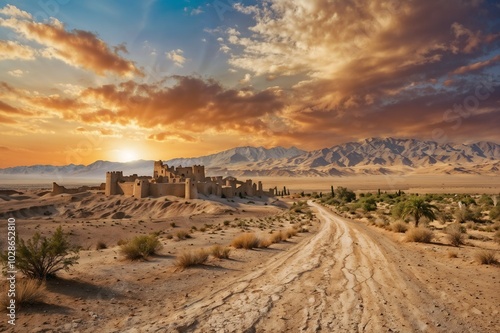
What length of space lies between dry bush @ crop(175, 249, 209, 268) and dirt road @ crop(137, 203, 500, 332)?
2.21 m

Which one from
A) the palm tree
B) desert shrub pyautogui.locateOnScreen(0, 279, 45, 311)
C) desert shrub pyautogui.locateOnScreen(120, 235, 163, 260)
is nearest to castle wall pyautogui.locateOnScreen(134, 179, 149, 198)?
desert shrub pyautogui.locateOnScreen(120, 235, 163, 260)

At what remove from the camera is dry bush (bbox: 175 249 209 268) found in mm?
11695

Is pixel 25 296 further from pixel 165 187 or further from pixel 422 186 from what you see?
pixel 422 186

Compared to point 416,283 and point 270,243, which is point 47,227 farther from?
point 416,283

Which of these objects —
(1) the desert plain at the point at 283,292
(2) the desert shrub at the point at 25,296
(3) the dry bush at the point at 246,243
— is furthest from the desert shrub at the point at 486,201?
(2) the desert shrub at the point at 25,296

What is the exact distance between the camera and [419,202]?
24062mm

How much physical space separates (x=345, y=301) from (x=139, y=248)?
29.6 ft

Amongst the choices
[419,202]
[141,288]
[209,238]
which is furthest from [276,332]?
[419,202]

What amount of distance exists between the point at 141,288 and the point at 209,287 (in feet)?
6.75

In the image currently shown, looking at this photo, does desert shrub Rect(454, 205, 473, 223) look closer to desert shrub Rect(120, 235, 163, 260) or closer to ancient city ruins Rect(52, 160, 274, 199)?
desert shrub Rect(120, 235, 163, 260)

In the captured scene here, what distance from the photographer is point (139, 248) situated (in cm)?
1330

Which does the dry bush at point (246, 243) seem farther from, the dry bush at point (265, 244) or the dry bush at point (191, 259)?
the dry bush at point (191, 259)

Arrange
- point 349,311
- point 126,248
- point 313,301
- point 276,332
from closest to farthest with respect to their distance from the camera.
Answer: point 276,332 < point 349,311 < point 313,301 < point 126,248

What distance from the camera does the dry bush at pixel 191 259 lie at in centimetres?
1170
